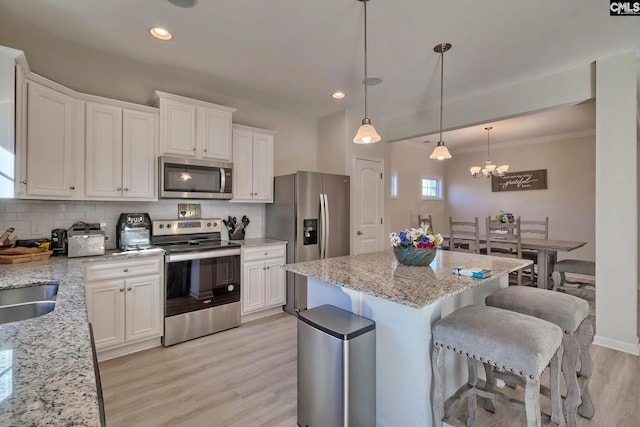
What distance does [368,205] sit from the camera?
4641 mm

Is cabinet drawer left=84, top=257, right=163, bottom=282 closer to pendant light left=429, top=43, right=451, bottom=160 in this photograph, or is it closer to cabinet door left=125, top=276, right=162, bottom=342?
cabinet door left=125, top=276, right=162, bottom=342

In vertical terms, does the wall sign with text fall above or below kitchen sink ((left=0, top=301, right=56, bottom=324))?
above

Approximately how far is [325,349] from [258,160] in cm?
270

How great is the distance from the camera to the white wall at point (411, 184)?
6.53m

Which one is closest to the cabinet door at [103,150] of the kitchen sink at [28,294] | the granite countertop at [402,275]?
the kitchen sink at [28,294]

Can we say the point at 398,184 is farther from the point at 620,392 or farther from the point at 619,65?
the point at 620,392

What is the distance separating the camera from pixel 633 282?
2.74m

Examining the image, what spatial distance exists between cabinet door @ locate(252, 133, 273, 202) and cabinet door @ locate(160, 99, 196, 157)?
78cm

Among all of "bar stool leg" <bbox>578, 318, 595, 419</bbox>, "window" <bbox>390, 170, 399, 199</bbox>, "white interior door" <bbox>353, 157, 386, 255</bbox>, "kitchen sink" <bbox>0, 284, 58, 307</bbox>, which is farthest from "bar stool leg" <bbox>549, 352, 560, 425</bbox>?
"window" <bbox>390, 170, 399, 199</bbox>

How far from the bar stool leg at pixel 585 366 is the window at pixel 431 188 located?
17.5 feet

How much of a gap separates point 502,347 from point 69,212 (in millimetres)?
3500

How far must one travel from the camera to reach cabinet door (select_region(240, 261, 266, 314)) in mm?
3402

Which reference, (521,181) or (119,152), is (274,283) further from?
(521,181)

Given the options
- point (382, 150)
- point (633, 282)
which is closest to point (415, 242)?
point (633, 282)
